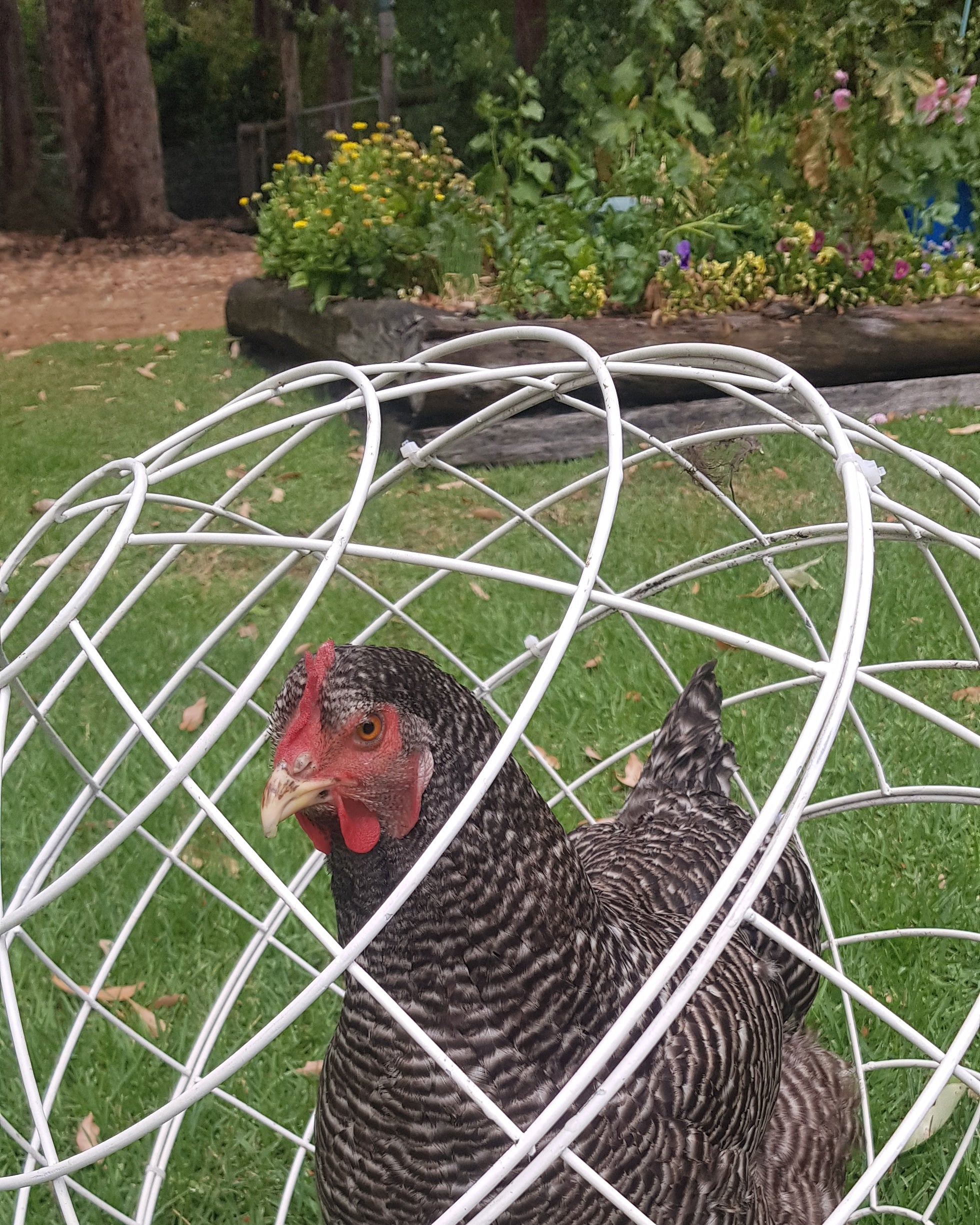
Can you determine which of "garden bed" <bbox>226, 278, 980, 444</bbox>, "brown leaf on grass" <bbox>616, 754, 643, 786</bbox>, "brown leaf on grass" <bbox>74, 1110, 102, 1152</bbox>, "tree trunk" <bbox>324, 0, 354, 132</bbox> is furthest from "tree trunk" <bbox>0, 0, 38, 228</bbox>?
"brown leaf on grass" <bbox>74, 1110, 102, 1152</bbox>

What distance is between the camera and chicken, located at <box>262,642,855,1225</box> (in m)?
1.01

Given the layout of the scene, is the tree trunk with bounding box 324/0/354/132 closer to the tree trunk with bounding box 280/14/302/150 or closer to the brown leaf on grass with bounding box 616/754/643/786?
the tree trunk with bounding box 280/14/302/150

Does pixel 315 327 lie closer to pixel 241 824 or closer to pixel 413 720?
pixel 241 824

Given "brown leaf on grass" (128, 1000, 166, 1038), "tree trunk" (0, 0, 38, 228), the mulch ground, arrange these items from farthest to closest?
1. "tree trunk" (0, 0, 38, 228)
2. the mulch ground
3. "brown leaf on grass" (128, 1000, 166, 1038)

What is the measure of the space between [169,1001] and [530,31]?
34.2 feet

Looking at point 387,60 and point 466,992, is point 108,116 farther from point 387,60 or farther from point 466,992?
point 466,992

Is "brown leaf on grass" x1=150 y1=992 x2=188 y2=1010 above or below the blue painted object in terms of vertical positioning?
below

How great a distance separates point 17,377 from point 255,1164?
5.81m

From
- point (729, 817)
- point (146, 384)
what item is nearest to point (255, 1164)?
point (729, 817)

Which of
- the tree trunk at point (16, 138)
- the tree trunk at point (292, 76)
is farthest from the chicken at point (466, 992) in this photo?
the tree trunk at point (16, 138)

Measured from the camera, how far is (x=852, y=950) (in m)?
2.03

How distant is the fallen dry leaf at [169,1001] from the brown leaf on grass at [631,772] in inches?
46.8

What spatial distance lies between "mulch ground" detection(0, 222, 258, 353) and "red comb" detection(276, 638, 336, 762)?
23.3 ft

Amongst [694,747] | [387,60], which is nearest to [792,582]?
[694,747]
